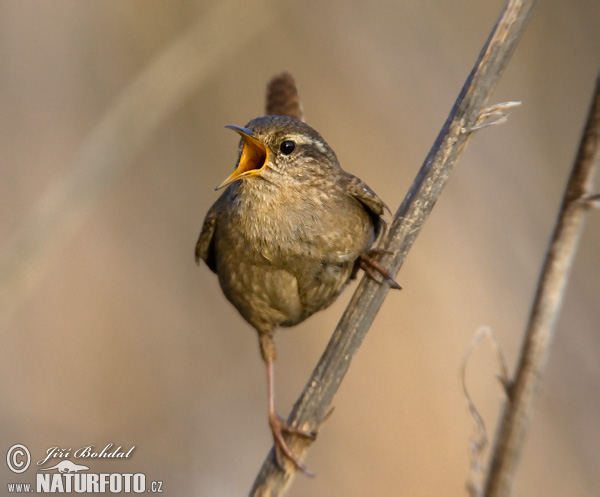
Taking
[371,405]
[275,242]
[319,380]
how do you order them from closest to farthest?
[319,380], [275,242], [371,405]

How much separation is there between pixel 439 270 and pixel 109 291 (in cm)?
177

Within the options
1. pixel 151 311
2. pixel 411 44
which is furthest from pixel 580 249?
pixel 151 311

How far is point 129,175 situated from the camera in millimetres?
4090

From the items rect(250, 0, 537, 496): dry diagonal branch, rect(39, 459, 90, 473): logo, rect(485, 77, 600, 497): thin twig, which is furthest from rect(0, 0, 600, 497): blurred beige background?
rect(485, 77, 600, 497): thin twig

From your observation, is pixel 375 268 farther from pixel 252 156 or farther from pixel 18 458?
pixel 18 458

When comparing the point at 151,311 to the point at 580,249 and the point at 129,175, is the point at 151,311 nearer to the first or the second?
the point at 129,175

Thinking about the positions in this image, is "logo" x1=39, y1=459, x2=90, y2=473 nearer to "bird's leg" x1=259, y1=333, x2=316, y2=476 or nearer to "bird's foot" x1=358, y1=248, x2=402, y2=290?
"bird's leg" x1=259, y1=333, x2=316, y2=476

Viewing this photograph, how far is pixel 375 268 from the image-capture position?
2.21 meters

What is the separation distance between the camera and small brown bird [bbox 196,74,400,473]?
2.39 m

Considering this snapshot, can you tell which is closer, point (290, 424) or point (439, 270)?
point (290, 424)

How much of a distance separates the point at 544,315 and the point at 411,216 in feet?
1.83

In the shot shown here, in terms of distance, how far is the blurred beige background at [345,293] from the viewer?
3385 millimetres

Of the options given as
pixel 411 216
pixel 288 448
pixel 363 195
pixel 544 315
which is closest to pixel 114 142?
pixel 363 195

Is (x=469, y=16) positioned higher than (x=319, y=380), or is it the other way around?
(x=469, y=16)
